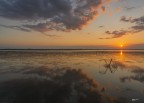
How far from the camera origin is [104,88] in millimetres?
19938

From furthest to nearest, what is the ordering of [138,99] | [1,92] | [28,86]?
[28,86] → [1,92] → [138,99]

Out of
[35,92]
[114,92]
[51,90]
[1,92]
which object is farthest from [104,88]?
[1,92]

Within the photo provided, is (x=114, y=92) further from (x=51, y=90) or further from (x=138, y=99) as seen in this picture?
(x=51, y=90)

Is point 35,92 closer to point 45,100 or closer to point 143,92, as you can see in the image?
point 45,100

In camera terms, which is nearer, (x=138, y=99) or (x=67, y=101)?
(x=67, y=101)

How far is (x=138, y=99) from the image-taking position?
51.9 ft

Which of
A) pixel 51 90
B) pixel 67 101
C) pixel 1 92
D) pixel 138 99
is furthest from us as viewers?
pixel 51 90

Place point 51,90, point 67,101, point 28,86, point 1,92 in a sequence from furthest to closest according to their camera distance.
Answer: point 28,86 → point 51,90 → point 1,92 → point 67,101

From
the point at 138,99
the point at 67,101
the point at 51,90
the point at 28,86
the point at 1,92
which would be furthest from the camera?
the point at 28,86

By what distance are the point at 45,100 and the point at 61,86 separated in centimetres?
535

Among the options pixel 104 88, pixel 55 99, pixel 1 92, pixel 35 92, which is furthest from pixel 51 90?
pixel 104 88

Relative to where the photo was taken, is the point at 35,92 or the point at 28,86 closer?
the point at 35,92

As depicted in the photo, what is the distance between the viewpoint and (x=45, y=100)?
14.9 m

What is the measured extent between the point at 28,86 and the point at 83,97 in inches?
280
